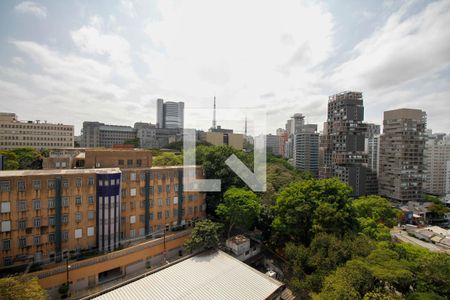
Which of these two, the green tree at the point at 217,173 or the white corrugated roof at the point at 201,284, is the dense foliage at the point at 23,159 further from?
the white corrugated roof at the point at 201,284

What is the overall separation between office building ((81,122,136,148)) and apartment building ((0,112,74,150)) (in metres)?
18.2

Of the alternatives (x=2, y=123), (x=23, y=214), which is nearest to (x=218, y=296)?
(x=23, y=214)

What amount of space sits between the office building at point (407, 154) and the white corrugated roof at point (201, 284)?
36.9m

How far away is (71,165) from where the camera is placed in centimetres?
2041

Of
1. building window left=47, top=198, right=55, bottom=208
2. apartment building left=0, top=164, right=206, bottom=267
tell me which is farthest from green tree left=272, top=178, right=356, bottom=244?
building window left=47, top=198, right=55, bottom=208

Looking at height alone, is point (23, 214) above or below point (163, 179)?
below

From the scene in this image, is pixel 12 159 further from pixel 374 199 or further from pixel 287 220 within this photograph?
pixel 374 199

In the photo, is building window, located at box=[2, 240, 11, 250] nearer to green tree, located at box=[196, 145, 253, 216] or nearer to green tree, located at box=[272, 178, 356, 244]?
green tree, located at box=[196, 145, 253, 216]

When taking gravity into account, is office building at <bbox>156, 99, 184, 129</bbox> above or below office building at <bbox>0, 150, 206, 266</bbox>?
above

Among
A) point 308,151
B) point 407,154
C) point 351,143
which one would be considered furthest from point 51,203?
point 308,151

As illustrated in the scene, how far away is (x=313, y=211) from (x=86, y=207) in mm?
15504

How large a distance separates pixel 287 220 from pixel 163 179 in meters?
10.1

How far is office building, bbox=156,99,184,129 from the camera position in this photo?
88125mm

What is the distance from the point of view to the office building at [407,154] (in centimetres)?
3600
